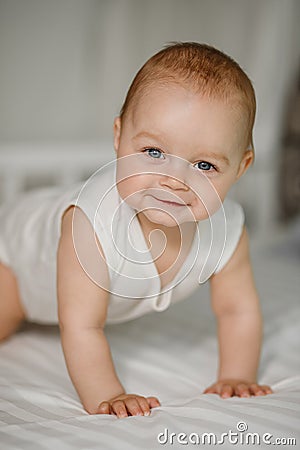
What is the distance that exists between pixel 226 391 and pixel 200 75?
437mm

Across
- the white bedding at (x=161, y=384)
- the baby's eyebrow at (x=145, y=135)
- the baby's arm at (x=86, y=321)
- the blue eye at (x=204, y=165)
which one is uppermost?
the baby's eyebrow at (x=145, y=135)

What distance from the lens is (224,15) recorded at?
2.10 m

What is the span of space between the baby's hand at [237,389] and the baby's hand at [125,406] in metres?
0.13

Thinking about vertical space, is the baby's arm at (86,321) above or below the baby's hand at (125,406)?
above

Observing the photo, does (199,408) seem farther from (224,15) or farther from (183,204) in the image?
(224,15)

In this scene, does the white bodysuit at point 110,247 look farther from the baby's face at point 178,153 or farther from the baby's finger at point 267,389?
the baby's finger at point 267,389

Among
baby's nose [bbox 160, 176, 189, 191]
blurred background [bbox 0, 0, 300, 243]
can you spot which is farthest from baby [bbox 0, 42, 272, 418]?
blurred background [bbox 0, 0, 300, 243]

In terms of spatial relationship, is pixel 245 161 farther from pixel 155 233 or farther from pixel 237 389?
pixel 237 389

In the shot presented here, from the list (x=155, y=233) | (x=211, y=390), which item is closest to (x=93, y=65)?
(x=155, y=233)

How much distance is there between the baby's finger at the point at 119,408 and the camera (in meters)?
0.83

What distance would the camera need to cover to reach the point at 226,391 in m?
0.95

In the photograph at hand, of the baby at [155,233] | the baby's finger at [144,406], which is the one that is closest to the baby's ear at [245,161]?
the baby at [155,233]

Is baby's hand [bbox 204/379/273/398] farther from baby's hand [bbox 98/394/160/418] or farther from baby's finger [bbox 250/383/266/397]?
A: baby's hand [bbox 98/394/160/418]

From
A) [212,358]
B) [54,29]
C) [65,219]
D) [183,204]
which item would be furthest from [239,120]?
[54,29]
